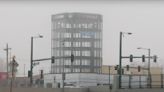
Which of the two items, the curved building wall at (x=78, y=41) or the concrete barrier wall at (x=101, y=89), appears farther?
the curved building wall at (x=78, y=41)

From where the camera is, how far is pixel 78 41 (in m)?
169

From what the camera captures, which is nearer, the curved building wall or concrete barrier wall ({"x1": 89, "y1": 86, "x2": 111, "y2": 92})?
concrete barrier wall ({"x1": 89, "y1": 86, "x2": 111, "y2": 92})

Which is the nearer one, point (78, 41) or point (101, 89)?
point (101, 89)

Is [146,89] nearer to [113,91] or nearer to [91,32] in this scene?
[113,91]

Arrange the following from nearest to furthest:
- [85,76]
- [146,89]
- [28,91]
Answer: [146,89] → [28,91] → [85,76]

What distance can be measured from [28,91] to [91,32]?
10634 centimetres

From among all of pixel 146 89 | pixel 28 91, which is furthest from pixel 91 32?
pixel 146 89

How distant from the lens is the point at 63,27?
172500mm

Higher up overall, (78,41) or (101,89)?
(78,41)

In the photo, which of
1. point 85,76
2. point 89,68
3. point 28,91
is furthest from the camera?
point 89,68

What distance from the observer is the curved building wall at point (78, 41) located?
16438cm

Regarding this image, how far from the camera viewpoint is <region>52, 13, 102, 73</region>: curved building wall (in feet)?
539

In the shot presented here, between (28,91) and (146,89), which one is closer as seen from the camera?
(146,89)

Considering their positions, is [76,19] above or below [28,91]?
above
